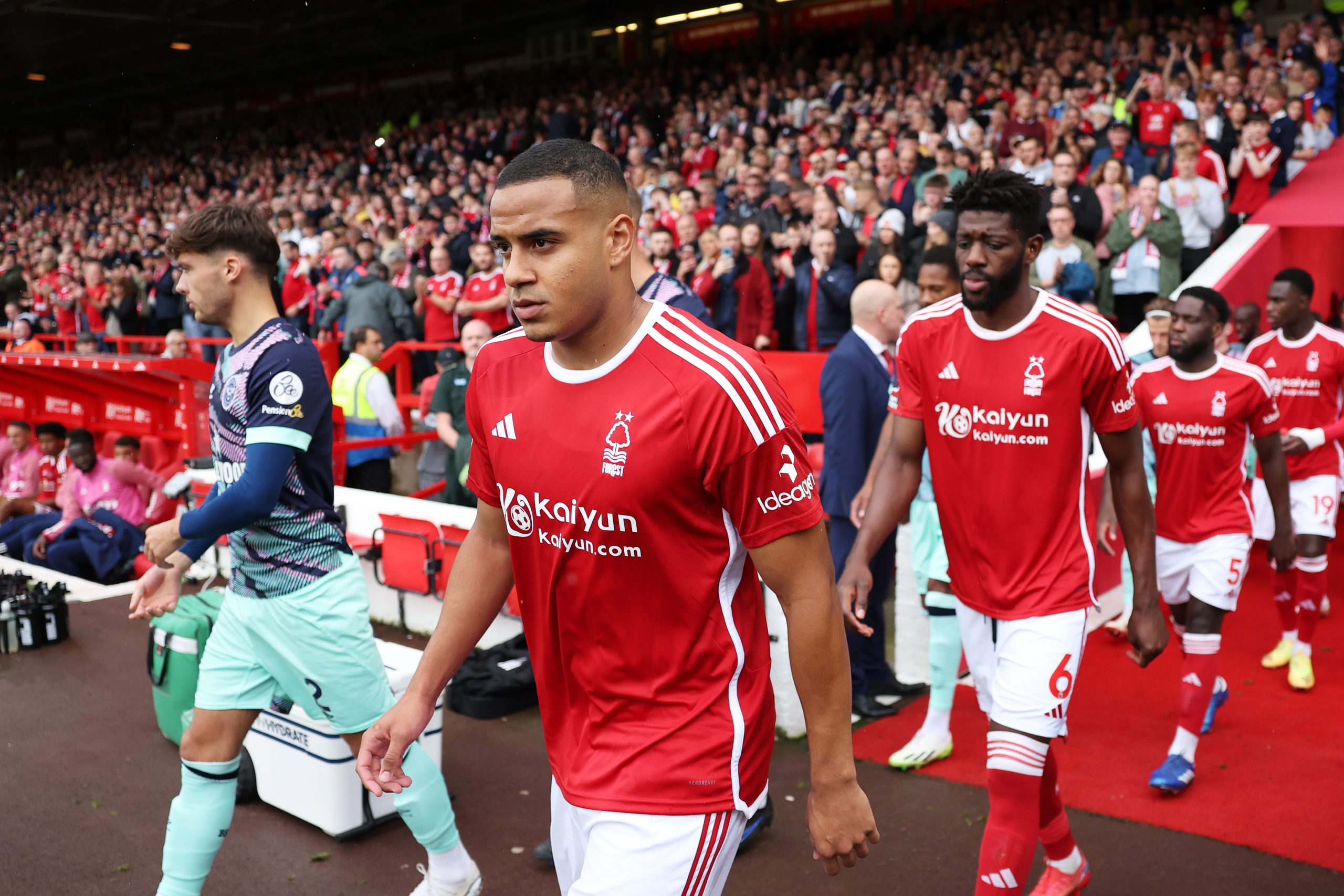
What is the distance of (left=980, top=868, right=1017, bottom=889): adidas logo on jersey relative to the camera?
325cm

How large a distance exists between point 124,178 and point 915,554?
32.2m

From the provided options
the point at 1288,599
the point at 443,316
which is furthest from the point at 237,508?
the point at 443,316

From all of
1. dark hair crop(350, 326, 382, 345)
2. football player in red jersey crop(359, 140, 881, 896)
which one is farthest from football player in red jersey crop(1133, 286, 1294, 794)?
dark hair crop(350, 326, 382, 345)

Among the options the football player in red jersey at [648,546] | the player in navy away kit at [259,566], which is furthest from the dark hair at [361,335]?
the football player in red jersey at [648,546]

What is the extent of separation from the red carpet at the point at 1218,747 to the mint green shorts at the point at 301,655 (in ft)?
8.49

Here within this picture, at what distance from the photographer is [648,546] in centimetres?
220

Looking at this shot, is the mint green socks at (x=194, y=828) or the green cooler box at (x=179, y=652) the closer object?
the mint green socks at (x=194, y=828)

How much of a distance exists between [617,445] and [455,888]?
2300 mm

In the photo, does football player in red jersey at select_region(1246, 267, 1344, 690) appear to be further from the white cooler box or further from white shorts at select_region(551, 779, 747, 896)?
white shorts at select_region(551, 779, 747, 896)

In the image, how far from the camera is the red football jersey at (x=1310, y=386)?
655 centimetres

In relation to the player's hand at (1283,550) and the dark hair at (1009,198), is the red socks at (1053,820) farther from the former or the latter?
the player's hand at (1283,550)

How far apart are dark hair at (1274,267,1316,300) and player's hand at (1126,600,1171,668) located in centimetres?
402

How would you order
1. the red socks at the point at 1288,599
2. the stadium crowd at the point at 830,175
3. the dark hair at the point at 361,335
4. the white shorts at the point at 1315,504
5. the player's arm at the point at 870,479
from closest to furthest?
1. the player's arm at the point at 870,479
2. the red socks at the point at 1288,599
3. the white shorts at the point at 1315,504
4. the dark hair at the point at 361,335
5. the stadium crowd at the point at 830,175

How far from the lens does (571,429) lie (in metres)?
2.23
